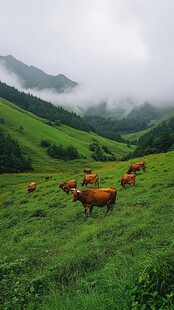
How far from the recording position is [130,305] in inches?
227

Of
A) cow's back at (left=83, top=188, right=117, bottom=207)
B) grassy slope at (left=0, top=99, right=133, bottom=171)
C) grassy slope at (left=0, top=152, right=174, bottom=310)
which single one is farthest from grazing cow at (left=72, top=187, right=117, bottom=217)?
grassy slope at (left=0, top=99, right=133, bottom=171)

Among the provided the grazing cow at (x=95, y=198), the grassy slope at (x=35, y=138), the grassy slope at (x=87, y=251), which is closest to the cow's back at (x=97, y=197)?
the grazing cow at (x=95, y=198)

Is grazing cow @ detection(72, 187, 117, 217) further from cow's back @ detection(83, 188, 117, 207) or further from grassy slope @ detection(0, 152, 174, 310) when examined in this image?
grassy slope @ detection(0, 152, 174, 310)

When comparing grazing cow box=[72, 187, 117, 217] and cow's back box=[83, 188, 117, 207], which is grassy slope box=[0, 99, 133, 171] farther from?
cow's back box=[83, 188, 117, 207]

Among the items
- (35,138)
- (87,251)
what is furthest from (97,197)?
(35,138)

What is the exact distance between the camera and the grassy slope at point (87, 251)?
21.5 feet

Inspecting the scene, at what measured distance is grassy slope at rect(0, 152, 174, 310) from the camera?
6539 mm

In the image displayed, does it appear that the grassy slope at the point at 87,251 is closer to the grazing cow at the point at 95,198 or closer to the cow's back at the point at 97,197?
the grazing cow at the point at 95,198

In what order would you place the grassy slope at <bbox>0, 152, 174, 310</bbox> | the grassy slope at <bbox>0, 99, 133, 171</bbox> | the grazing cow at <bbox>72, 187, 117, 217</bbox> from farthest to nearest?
the grassy slope at <bbox>0, 99, 133, 171</bbox>, the grazing cow at <bbox>72, 187, 117, 217</bbox>, the grassy slope at <bbox>0, 152, 174, 310</bbox>

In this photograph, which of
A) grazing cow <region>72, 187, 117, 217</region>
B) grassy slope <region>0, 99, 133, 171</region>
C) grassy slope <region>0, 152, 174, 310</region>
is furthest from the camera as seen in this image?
grassy slope <region>0, 99, 133, 171</region>

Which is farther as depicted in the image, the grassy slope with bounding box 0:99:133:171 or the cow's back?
the grassy slope with bounding box 0:99:133:171

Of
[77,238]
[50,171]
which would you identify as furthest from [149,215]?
[50,171]

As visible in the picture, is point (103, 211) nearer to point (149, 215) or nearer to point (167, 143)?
point (149, 215)

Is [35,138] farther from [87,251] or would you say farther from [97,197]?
[87,251]
